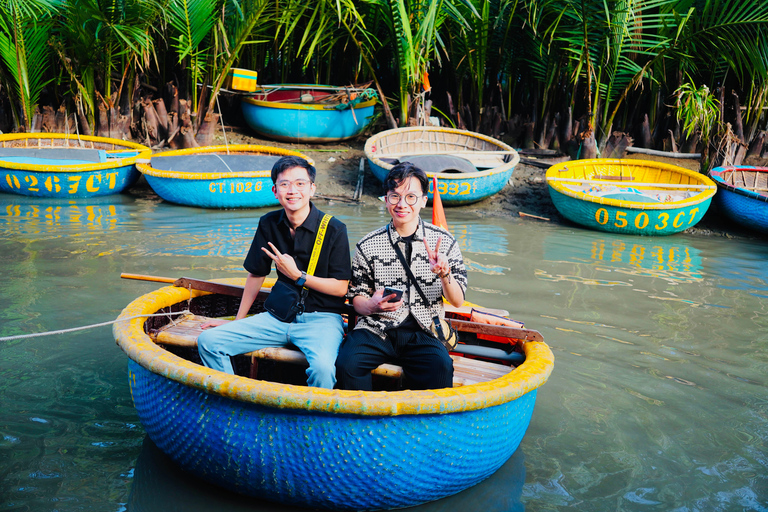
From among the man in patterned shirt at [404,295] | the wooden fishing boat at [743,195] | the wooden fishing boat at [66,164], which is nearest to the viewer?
the man in patterned shirt at [404,295]

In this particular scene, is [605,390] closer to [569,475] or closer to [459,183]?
[569,475]

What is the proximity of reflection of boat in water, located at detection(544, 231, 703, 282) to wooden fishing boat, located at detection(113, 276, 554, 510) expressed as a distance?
13.1 feet

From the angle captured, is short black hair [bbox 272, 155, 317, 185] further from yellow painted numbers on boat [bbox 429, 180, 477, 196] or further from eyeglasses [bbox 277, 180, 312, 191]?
yellow painted numbers on boat [bbox 429, 180, 477, 196]

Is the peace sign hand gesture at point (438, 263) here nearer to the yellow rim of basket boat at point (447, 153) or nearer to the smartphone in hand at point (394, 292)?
the smartphone in hand at point (394, 292)

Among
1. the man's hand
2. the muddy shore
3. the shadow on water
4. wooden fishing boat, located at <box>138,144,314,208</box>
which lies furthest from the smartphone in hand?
the muddy shore

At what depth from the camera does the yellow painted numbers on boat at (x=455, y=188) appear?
833cm

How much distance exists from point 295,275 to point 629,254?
5057 mm

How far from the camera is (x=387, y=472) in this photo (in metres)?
2.29

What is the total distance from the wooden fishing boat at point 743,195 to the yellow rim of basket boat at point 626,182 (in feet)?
0.81

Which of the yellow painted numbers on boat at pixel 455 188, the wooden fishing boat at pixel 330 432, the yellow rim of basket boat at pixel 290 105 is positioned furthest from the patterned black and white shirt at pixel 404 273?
the yellow rim of basket boat at pixel 290 105

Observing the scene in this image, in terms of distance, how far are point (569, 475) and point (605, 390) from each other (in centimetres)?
90

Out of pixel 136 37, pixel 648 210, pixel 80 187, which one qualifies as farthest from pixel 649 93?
pixel 80 187

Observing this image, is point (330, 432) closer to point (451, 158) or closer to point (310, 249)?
point (310, 249)

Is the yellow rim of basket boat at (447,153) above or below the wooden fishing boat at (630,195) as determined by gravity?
above
